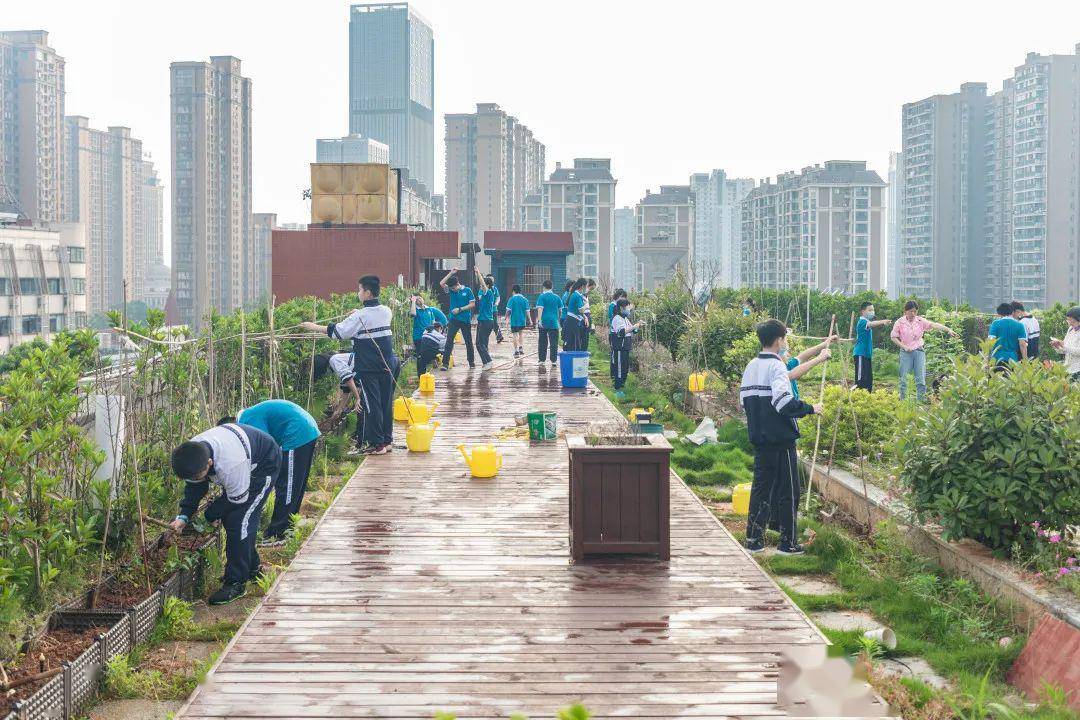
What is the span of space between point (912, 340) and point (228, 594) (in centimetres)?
1128

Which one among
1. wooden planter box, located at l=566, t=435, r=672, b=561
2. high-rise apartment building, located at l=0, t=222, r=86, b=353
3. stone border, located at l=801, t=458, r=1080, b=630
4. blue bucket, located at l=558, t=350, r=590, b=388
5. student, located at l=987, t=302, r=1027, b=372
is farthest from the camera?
high-rise apartment building, located at l=0, t=222, r=86, b=353

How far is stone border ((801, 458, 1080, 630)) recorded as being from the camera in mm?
5973

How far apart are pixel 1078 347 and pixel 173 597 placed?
11805 millimetres

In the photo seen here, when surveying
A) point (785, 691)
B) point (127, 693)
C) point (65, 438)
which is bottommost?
point (127, 693)

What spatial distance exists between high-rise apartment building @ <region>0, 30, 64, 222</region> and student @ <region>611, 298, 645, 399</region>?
117 m

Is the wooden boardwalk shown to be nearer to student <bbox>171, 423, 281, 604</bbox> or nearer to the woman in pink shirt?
student <bbox>171, 423, 281, 604</bbox>

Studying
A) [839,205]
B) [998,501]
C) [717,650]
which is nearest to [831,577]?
[998,501]

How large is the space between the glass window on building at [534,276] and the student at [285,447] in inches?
1458

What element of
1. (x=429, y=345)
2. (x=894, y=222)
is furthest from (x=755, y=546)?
(x=894, y=222)

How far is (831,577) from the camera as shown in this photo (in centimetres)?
762

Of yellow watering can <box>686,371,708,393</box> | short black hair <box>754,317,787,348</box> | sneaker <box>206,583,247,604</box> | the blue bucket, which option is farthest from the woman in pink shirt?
sneaker <box>206,583,247,604</box>

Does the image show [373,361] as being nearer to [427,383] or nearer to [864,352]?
[427,383]

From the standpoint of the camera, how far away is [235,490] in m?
6.87

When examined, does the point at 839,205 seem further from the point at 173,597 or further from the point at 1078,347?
the point at 173,597
